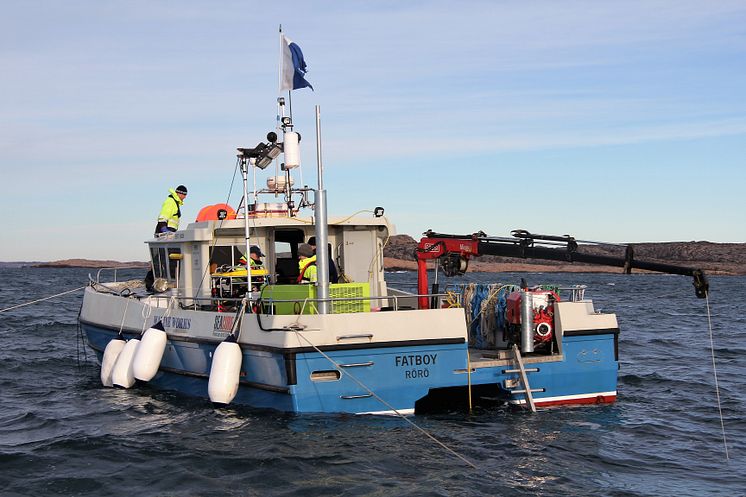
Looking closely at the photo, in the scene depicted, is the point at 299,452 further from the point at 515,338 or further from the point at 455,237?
the point at 455,237

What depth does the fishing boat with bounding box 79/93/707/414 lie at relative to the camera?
1088cm

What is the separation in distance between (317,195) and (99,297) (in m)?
6.86

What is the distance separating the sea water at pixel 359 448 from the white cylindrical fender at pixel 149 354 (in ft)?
1.59

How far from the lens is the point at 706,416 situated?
40.6 feet

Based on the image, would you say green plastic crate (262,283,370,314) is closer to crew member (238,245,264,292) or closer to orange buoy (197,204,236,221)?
crew member (238,245,264,292)

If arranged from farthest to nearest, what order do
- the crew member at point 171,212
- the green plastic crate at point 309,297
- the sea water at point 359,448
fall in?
the crew member at point 171,212
the green plastic crate at point 309,297
the sea water at point 359,448

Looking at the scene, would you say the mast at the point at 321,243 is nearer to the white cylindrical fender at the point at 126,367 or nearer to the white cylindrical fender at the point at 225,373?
the white cylindrical fender at the point at 225,373

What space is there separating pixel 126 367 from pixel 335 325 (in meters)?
4.36

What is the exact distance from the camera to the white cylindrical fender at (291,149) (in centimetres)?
1305

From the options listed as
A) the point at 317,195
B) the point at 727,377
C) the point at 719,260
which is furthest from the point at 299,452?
the point at 719,260

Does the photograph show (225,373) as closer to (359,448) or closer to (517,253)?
(359,448)

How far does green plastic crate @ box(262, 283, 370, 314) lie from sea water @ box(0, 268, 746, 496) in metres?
1.44

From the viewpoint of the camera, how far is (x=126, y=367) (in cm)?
1335

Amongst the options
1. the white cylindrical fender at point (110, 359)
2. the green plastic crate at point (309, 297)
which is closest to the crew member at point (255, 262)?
the green plastic crate at point (309, 297)
